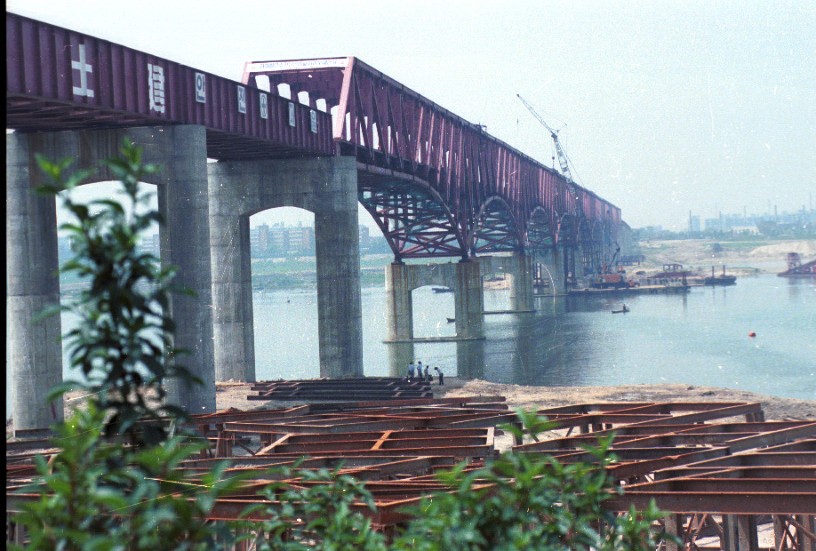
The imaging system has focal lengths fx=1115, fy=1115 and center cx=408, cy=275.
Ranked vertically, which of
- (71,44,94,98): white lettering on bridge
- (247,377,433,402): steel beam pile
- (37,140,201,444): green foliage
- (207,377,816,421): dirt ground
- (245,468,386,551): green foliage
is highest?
(71,44,94,98): white lettering on bridge

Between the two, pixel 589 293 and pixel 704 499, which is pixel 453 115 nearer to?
pixel 704 499

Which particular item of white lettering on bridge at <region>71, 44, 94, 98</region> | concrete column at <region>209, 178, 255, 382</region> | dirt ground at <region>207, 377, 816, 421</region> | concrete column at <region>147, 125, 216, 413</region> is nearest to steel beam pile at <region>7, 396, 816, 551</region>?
concrete column at <region>147, 125, 216, 413</region>

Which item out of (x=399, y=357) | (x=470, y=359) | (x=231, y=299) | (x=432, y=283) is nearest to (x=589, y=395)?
(x=231, y=299)

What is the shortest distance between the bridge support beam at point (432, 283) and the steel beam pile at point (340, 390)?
45.1 meters

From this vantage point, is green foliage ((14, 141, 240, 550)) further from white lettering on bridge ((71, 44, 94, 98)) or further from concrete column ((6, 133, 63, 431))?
concrete column ((6, 133, 63, 431))

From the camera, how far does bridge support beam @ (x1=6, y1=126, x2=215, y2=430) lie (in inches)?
1359

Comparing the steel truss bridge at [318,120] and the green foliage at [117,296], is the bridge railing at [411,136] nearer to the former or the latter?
the steel truss bridge at [318,120]

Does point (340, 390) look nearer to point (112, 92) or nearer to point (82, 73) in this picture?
point (112, 92)

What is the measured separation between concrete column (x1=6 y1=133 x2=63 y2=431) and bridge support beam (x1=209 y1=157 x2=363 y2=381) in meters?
19.6

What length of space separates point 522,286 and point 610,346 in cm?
4310

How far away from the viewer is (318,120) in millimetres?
53875

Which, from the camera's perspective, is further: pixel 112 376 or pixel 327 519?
pixel 327 519

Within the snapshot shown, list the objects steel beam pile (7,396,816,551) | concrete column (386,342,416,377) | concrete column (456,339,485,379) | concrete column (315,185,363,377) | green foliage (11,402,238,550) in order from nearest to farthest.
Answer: green foliage (11,402,238,550) → steel beam pile (7,396,816,551) → concrete column (315,185,363,377) → concrete column (456,339,485,379) → concrete column (386,342,416,377)

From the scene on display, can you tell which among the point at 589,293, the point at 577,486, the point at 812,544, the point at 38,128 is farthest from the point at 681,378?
the point at 589,293
